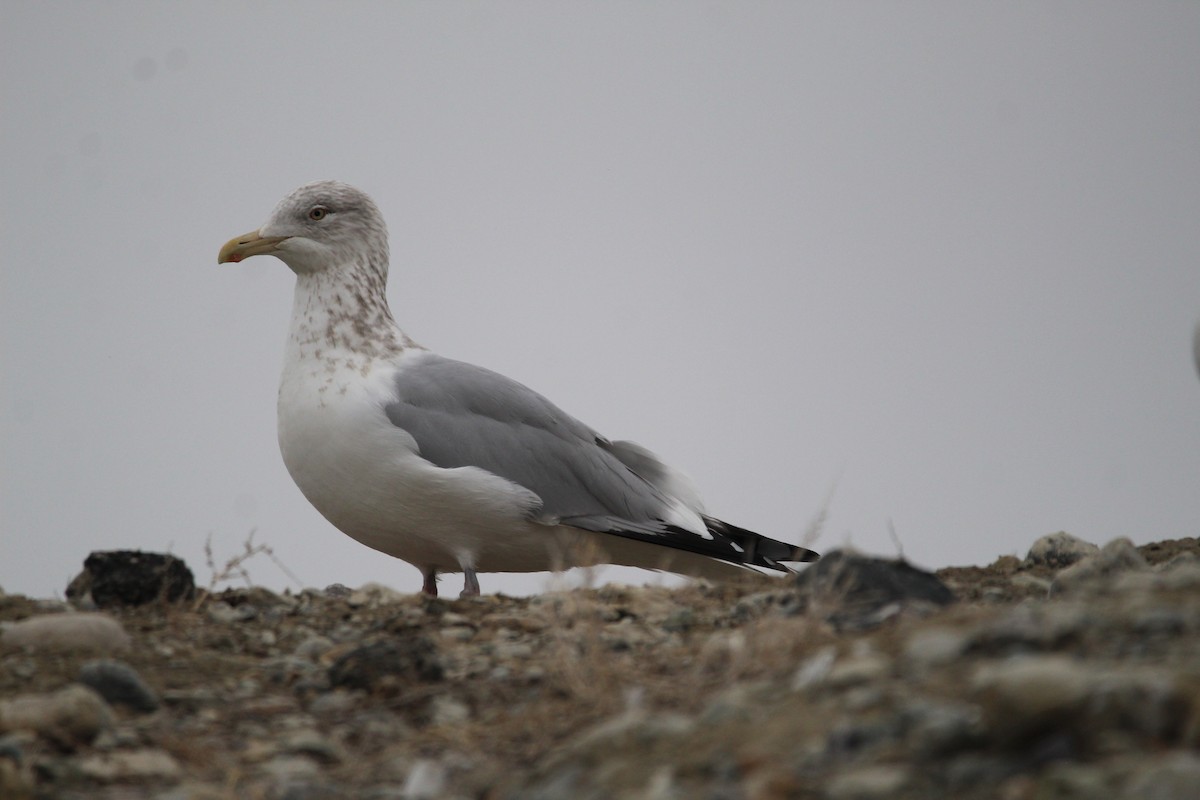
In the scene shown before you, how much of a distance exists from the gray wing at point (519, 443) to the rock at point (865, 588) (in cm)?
298

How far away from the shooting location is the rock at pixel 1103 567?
591 centimetres

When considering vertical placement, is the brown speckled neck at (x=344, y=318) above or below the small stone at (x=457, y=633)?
above

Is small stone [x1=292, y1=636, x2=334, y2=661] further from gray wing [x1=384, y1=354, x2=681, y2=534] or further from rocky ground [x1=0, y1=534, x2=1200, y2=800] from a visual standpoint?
gray wing [x1=384, y1=354, x2=681, y2=534]

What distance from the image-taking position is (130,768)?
3.95 metres

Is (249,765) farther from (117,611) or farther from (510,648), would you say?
(117,611)

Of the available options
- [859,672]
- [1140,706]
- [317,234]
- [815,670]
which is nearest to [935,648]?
[859,672]

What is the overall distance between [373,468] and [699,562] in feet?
7.13

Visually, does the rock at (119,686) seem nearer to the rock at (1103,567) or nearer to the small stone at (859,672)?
the small stone at (859,672)

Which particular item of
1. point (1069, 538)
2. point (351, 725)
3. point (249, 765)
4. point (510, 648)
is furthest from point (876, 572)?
point (1069, 538)

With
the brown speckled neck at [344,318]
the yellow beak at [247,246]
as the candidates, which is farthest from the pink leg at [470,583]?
the yellow beak at [247,246]

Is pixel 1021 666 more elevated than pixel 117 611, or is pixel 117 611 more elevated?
pixel 117 611

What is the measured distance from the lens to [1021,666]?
9.85 ft

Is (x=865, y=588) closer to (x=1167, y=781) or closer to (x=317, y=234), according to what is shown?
(x=1167, y=781)

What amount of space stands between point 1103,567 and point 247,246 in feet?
18.3
